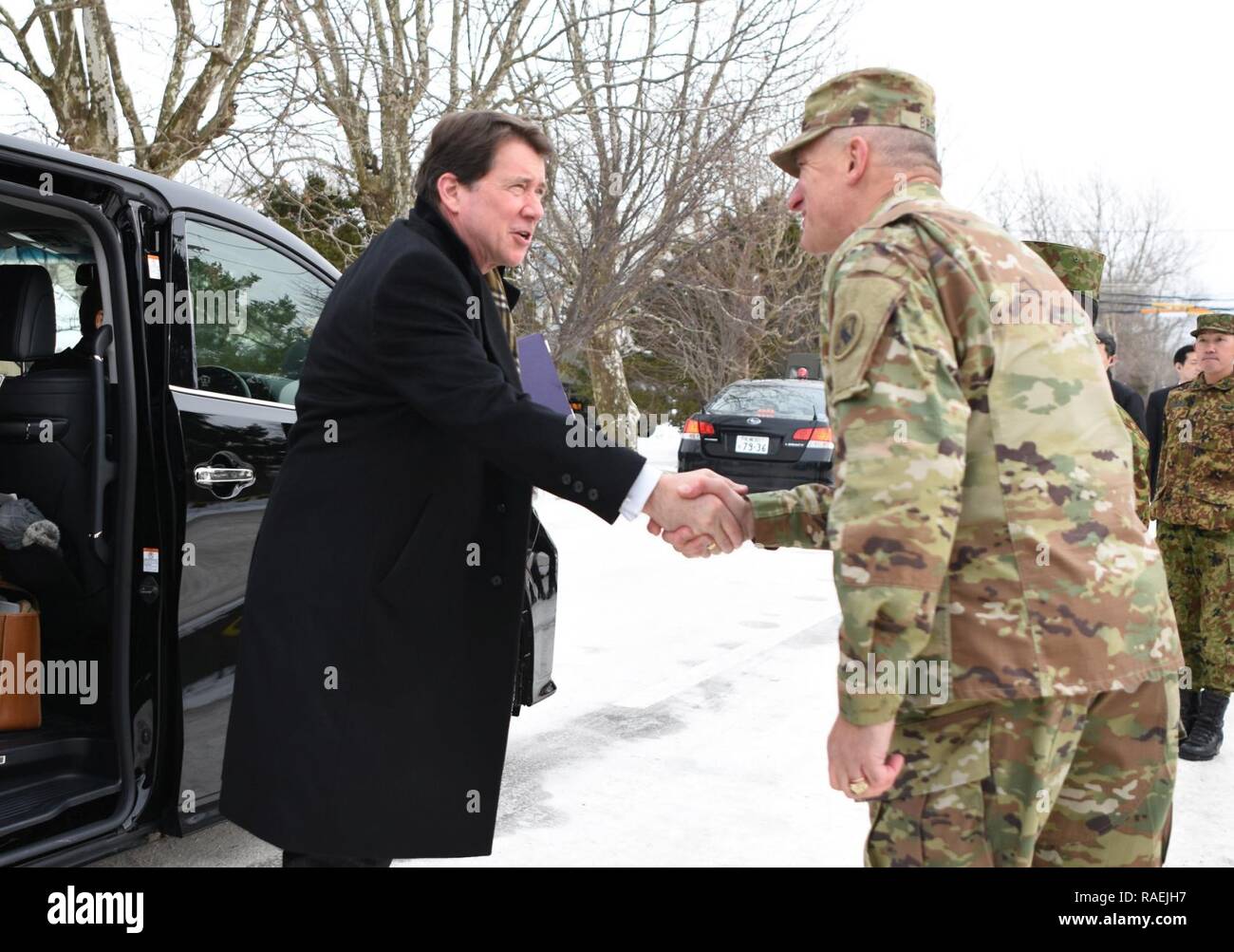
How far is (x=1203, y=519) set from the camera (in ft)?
16.9

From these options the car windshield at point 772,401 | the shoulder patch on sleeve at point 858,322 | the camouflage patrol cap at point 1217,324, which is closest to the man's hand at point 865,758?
the shoulder patch on sleeve at point 858,322

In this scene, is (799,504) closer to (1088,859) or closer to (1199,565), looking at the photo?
Answer: (1088,859)

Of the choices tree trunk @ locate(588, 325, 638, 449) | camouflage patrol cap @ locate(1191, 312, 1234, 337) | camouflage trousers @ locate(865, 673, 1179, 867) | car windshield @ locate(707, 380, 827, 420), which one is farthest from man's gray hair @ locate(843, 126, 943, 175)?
tree trunk @ locate(588, 325, 638, 449)

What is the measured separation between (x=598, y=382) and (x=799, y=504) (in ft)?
67.7

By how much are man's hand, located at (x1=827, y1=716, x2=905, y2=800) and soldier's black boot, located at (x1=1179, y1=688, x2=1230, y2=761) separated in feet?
12.7

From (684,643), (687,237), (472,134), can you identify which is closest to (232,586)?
(472,134)

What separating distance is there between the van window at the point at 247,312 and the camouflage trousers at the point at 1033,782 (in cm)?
233

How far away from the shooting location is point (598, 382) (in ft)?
75.6

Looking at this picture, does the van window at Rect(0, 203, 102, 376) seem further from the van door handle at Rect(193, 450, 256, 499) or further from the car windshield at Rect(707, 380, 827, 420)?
the car windshield at Rect(707, 380, 827, 420)

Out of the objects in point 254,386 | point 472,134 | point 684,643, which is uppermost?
point 472,134

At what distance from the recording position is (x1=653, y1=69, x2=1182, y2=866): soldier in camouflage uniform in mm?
1770

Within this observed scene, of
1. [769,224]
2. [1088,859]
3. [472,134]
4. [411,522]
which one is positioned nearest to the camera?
[1088,859]

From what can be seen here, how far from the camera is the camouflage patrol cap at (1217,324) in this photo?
17.4ft

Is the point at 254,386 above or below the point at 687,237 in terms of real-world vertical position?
below
